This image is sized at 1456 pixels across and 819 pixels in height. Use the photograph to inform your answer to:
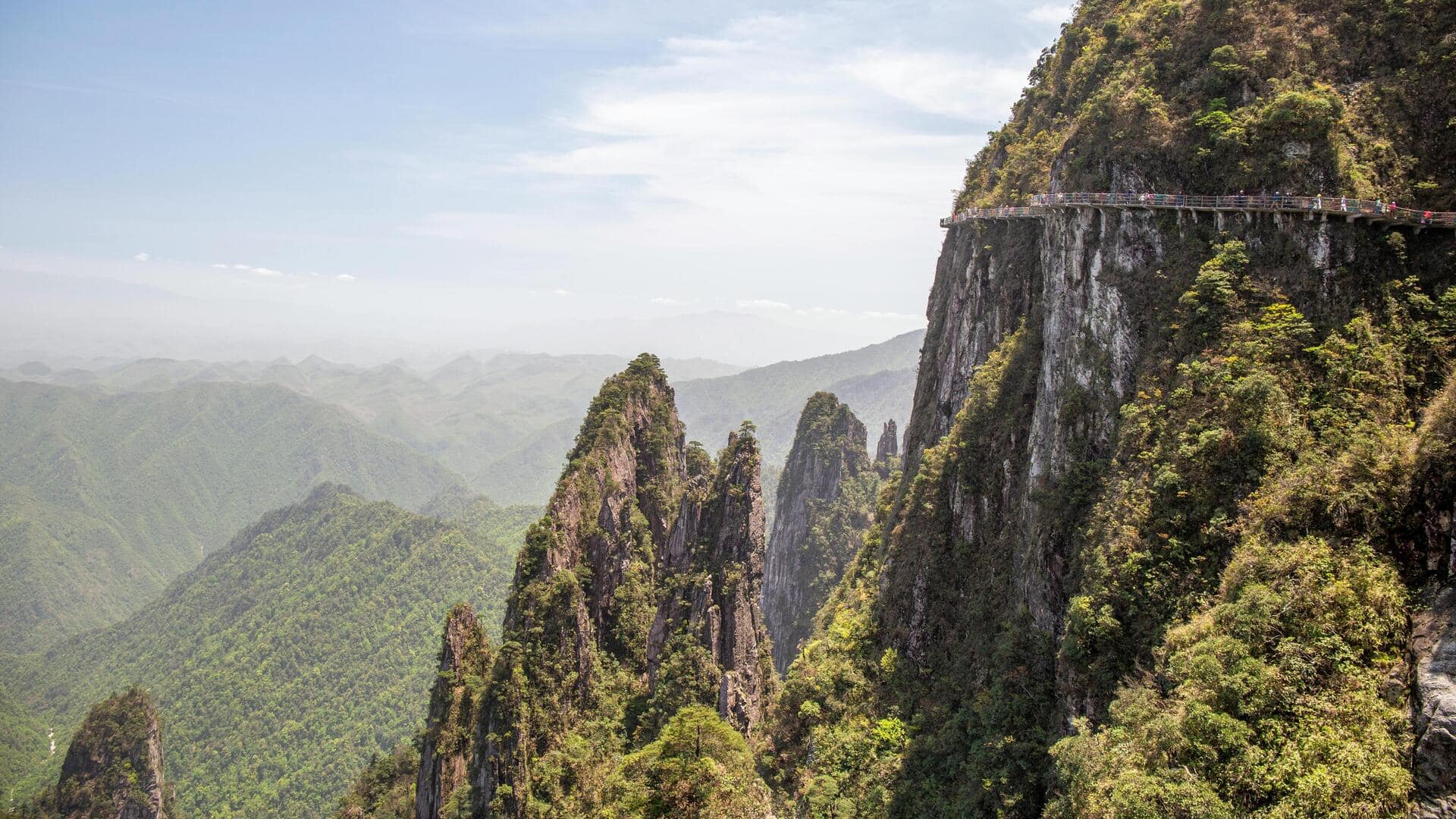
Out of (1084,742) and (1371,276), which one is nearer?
(1084,742)

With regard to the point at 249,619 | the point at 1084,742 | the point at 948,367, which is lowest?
the point at 249,619

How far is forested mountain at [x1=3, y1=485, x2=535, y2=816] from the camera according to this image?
88.8 meters

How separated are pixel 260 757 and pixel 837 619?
81543 mm

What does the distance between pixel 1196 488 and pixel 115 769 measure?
96336mm

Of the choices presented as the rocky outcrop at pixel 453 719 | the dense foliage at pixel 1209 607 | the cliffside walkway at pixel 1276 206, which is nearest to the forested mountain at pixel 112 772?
the rocky outcrop at pixel 453 719

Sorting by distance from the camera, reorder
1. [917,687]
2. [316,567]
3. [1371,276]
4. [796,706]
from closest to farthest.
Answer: [1371,276] < [917,687] < [796,706] < [316,567]

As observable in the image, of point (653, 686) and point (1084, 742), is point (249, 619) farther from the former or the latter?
point (1084, 742)

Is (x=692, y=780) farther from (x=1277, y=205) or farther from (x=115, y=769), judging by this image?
(x=115, y=769)

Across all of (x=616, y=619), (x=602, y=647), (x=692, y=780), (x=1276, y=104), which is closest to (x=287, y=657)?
(x=602, y=647)

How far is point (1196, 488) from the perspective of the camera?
2477 cm

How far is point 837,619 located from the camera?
5094cm

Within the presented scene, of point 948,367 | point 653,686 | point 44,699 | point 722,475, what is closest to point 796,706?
point 653,686

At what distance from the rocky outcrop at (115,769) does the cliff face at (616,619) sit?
5355 cm

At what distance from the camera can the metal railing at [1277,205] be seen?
24.7 meters
